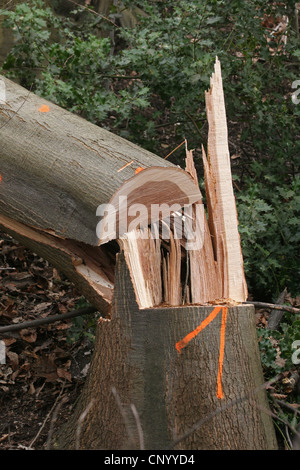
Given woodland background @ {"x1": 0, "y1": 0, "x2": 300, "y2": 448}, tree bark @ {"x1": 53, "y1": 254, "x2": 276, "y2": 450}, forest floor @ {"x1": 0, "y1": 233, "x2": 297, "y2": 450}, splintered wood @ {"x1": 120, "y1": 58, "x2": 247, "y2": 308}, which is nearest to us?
tree bark @ {"x1": 53, "y1": 254, "x2": 276, "y2": 450}

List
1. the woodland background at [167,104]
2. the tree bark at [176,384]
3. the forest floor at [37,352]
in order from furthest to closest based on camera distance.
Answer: the woodland background at [167,104]
the forest floor at [37,352]
the tree bark at [176,384]

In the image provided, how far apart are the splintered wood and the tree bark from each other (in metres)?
0.13

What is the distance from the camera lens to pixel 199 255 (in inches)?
94.9

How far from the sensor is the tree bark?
6.51 ft

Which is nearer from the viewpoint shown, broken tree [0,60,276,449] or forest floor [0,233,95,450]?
broken tree [0,60,276,449]

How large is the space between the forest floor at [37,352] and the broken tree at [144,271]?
0.40 meters

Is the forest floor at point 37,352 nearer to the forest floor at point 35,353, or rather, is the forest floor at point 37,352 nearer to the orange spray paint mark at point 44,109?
the forest floor at point 35,353

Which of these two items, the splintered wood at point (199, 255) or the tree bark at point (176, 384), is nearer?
the tree bark at point (176, 384)

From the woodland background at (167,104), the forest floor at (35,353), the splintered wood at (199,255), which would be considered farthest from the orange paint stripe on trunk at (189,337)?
the woodland background at (167,104)

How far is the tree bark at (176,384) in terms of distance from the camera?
1983 millimetres

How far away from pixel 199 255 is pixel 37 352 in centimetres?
142

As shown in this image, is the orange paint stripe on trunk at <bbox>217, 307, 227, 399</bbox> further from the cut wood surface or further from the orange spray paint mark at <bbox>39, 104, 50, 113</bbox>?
the orange spray paint mark at <bbox>39, 104, 50, 113</bbox>

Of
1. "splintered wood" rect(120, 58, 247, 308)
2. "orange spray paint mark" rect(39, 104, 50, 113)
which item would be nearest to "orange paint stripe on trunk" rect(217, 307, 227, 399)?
"splintered wood" rect(120, 58, 247, 308)
